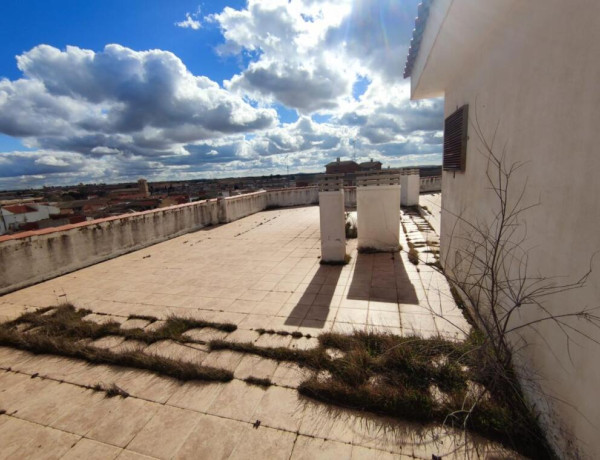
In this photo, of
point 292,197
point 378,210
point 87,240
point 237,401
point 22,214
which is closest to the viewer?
point 237,401


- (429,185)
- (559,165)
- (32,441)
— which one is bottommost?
(32,441)

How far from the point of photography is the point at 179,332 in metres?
3.32

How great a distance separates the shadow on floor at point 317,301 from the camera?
347 centimetres

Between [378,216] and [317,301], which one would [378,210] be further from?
[317,301]

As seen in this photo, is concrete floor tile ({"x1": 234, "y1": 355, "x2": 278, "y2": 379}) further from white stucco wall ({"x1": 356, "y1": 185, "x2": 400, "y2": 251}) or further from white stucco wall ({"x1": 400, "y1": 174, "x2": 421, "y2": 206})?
white stucco wall ({"x1": 400, "y1": 174, "x2": 421, "y2": 206})

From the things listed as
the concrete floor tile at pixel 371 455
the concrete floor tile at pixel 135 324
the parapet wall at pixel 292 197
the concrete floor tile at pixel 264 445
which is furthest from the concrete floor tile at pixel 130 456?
the parapet wall at pixel 292 197

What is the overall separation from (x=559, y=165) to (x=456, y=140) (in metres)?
2.57

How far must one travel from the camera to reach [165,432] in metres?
2.05

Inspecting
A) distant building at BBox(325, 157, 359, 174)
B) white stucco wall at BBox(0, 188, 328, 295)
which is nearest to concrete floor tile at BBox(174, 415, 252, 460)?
white stucco wall at BBox(0, 188, 328, 295)

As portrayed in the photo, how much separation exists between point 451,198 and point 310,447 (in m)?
4.15

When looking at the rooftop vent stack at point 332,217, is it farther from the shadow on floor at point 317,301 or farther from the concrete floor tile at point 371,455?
the concrete floor tile at point 371,455

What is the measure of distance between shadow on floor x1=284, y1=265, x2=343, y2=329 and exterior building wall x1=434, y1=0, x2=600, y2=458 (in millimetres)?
2059

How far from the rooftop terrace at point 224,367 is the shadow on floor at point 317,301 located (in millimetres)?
26

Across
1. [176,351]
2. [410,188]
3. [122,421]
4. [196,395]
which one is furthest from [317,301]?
[410,188]
